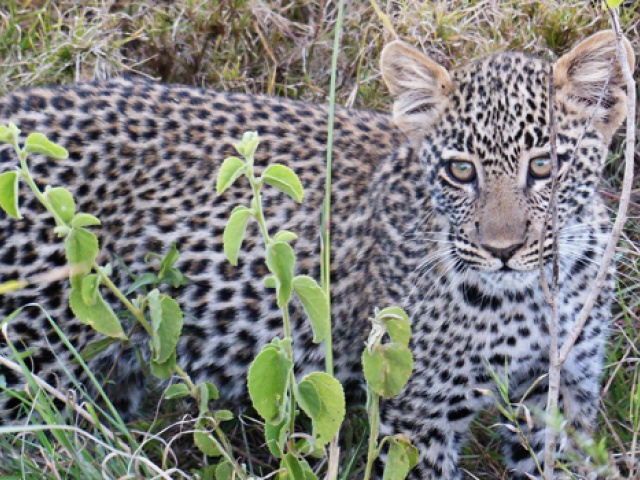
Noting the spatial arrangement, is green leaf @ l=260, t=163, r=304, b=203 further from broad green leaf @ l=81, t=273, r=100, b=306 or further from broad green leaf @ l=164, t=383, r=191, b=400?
broad green leaf @ l=164, t=383, r=191, b=400

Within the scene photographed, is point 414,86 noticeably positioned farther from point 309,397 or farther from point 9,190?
A: point 9,190

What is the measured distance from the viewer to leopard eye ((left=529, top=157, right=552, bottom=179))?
13.7 feet

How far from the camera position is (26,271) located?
472 cm

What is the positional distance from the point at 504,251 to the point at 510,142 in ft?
1.29

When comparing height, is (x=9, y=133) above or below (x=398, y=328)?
above

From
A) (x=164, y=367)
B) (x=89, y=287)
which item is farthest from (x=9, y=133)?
(x=164, y=367)

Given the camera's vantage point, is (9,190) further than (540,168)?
No

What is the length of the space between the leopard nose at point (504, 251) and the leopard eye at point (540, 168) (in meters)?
0.27

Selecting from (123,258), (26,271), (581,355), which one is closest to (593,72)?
(581,355)

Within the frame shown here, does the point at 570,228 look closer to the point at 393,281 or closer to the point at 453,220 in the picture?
the point at 453,220

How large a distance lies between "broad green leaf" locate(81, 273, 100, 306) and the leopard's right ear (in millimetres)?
1623

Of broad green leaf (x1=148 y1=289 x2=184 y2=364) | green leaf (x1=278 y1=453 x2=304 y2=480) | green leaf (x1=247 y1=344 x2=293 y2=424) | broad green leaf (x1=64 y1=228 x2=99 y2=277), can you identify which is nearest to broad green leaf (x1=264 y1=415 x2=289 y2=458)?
green leaf (x1=278 y1=453 x2=304 y2=480)

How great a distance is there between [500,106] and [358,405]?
1525 mm

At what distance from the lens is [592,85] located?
14.5ft
